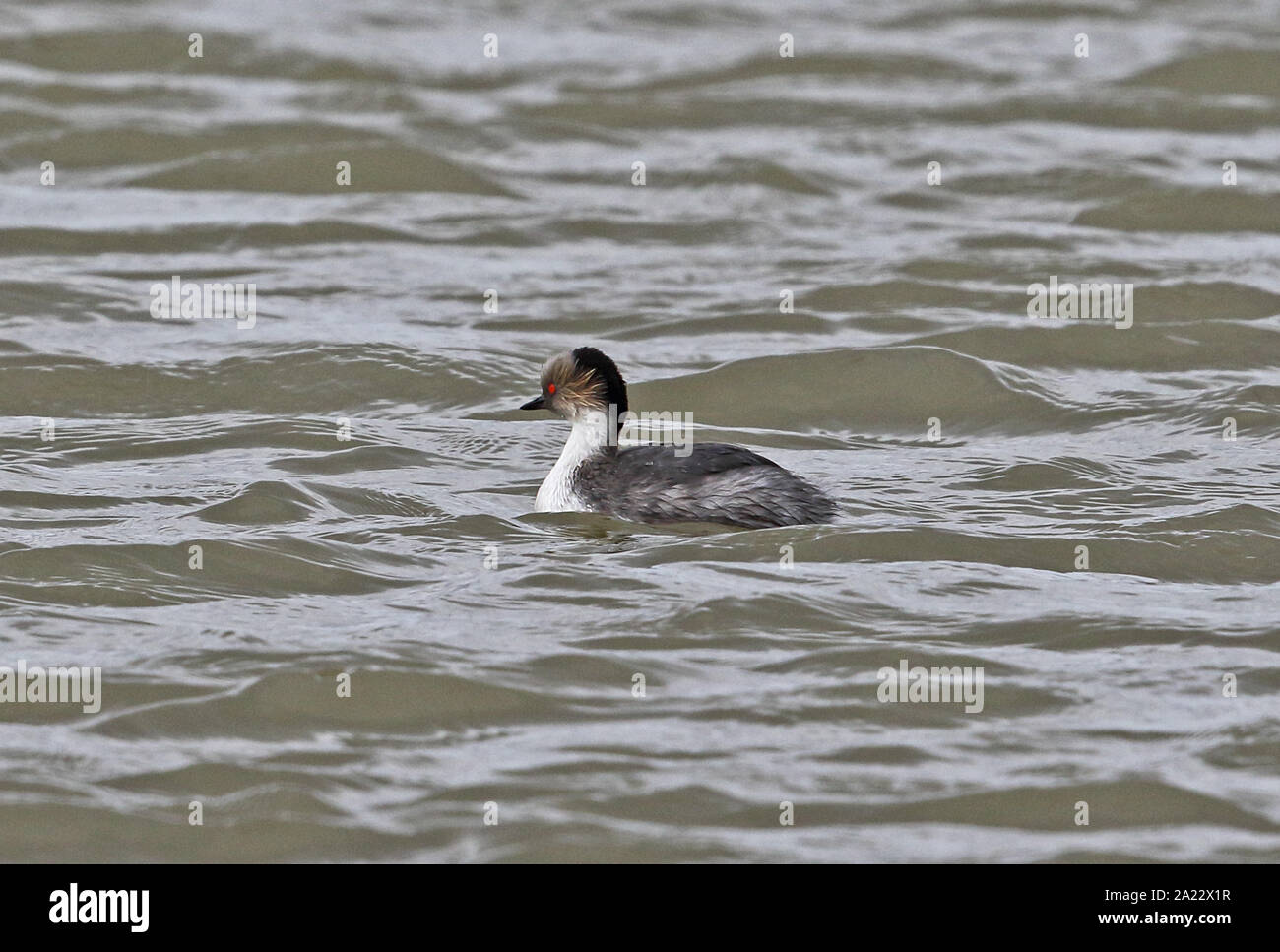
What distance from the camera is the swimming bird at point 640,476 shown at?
966 cm

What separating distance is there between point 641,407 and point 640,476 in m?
2.49

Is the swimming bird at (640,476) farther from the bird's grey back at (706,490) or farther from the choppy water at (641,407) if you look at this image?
the choppy water at (641,407)

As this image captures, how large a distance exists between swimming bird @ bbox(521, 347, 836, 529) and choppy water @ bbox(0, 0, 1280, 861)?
138 mm

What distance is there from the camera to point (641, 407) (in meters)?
12.4

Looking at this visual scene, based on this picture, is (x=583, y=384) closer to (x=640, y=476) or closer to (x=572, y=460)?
(x=572, y=460)

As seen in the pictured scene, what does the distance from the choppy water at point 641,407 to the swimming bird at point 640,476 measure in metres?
0.14

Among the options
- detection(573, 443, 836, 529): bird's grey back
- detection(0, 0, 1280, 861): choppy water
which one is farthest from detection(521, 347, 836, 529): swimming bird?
detection(0, 0, 1280, 861): choppy water

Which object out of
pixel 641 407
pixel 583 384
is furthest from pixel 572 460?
Result: pixel 641 407

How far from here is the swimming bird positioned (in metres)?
9.66

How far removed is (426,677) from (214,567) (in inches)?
66.1

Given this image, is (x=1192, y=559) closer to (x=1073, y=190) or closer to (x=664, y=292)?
(x=664, y=292)

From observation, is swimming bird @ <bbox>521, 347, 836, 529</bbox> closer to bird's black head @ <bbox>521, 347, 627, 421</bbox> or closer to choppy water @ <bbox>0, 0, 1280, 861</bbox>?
bird's black head @ <bbox>521, 347, 627, 421</bbox>
